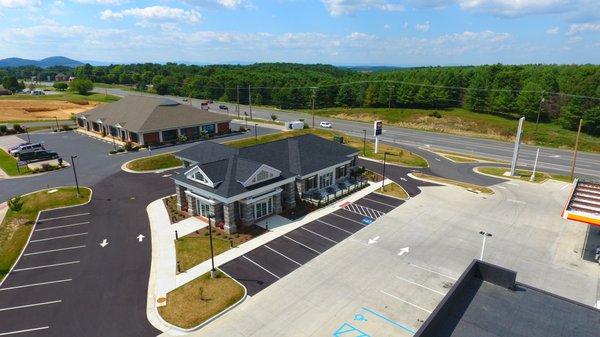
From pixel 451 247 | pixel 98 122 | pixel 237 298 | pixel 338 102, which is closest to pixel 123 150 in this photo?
pixel 98 122

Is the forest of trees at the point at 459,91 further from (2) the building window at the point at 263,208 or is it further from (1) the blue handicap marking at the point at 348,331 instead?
(1) the blue handicap marking at the point at 348,331

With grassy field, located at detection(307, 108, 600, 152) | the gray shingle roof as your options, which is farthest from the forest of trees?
the gray shingle roof

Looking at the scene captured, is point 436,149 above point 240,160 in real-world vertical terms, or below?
below

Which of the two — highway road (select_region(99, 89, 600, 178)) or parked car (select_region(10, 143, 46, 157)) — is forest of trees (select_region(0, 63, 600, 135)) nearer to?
highway road (select_region(99, 89, 600, 178))

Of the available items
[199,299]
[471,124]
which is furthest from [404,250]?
[471,124]

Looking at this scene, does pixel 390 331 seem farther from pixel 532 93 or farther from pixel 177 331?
pixel 532 93

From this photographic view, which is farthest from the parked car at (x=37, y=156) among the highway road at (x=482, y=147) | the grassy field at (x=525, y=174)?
the grassy field at (x=525, y=174)
